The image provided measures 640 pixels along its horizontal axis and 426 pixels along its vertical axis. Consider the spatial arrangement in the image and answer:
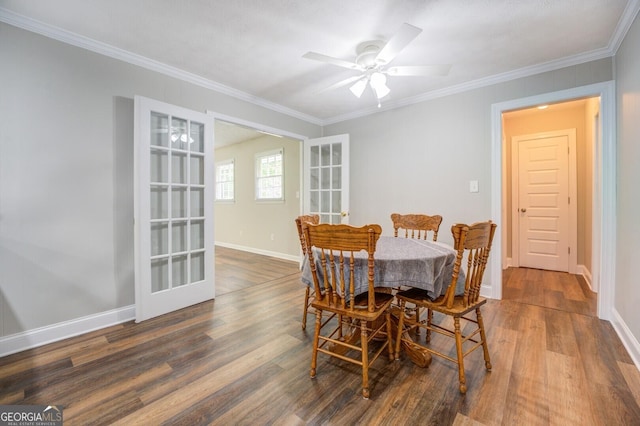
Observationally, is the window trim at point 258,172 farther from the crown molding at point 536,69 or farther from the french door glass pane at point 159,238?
the french door glass pane at point 159,238

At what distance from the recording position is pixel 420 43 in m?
2.29

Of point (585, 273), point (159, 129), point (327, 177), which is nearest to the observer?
point (159, 129)

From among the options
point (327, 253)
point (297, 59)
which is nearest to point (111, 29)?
point (297, 59)

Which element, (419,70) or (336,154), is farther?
(336,154)

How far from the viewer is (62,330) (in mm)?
2135

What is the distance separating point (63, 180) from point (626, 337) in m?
4.33

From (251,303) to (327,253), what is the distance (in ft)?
4.99

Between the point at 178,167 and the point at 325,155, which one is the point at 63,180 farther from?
the point at 325,155

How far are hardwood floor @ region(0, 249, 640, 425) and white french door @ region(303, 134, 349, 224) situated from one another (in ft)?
6.64

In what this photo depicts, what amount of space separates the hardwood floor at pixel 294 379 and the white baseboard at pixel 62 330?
0.07 metres

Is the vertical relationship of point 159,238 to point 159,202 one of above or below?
below

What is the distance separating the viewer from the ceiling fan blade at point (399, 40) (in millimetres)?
1676

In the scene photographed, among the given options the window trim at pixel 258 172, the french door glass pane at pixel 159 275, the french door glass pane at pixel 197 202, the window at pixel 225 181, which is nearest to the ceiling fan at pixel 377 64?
the french door glass pane at pixel 197 202

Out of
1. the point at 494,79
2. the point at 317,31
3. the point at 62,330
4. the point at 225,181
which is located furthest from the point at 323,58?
the point at 225,181
